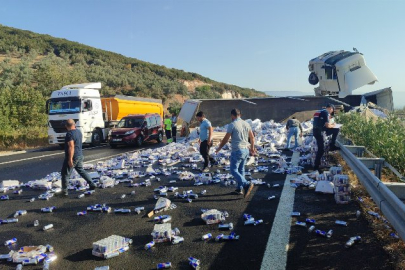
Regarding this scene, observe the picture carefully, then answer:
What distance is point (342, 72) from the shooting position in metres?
21.5

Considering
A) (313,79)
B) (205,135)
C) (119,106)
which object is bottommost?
(205,135)

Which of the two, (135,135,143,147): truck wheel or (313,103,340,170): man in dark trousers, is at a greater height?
(313,103,340,170): man in dark trousers

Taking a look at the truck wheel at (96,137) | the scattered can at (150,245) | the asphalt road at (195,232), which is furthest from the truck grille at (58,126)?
the scattered can at (150,245)

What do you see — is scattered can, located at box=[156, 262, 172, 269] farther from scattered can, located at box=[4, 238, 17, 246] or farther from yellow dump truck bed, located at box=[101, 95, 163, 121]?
yellow dump truck bed, located at box=[101, 95, 163, 121]

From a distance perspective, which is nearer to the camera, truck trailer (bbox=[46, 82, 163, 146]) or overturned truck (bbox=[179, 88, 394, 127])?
truck trailer (bbox=[46, 82, 163, 146])

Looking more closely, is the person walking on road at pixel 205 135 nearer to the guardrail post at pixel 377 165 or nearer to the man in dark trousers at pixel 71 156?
the man in dark trousers at pixel 71 156

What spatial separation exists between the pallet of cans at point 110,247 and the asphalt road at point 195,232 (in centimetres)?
7

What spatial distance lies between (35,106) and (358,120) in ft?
65.4

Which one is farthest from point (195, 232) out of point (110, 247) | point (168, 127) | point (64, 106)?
point (64, 106)

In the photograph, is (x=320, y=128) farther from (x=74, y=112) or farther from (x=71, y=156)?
(x=74, y=112)

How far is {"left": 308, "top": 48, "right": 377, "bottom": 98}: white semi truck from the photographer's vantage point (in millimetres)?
21062

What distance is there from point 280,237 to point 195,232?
3.99 feet

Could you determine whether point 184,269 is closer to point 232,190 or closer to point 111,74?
point 232,190

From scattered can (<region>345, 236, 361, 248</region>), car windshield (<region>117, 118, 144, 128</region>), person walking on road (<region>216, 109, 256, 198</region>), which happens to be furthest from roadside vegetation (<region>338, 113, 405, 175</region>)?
car windshield (<region>117, 118, 144, 128</region>)
